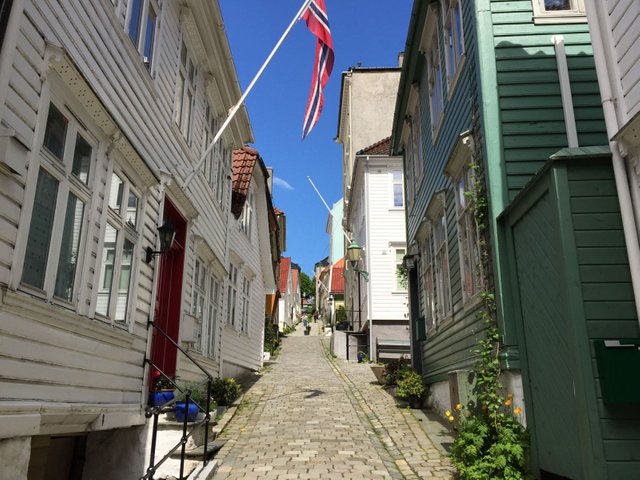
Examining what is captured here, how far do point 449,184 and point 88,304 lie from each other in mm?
6101

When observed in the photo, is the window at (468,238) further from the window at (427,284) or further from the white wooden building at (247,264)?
the white wooden building at (247,264)

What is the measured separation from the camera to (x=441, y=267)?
10.6 metres

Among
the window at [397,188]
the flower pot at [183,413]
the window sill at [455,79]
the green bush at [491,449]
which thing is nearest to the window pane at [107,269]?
the flower pot at [183,413]

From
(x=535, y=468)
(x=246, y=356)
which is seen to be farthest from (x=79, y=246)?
(x=246, y=356)

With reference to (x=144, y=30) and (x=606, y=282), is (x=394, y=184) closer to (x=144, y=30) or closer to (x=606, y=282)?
(x=144, y=30)

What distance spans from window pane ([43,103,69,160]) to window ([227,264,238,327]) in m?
9.57

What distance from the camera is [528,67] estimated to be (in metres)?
7.60

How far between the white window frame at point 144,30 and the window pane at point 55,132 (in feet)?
6.93

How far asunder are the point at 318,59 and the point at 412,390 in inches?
261

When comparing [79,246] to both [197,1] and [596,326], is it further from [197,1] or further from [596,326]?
[197,1]

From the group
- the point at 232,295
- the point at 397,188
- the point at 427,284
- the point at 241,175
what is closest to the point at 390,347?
the point at 397,188

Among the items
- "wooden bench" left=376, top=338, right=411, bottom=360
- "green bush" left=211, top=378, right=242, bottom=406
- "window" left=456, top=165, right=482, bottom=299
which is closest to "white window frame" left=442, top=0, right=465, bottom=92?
"window" left=456, top=165, right=482, bottom=299

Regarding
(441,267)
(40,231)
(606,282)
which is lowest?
(606,282)

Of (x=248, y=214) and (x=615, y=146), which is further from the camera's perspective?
(x=248, y=214)
